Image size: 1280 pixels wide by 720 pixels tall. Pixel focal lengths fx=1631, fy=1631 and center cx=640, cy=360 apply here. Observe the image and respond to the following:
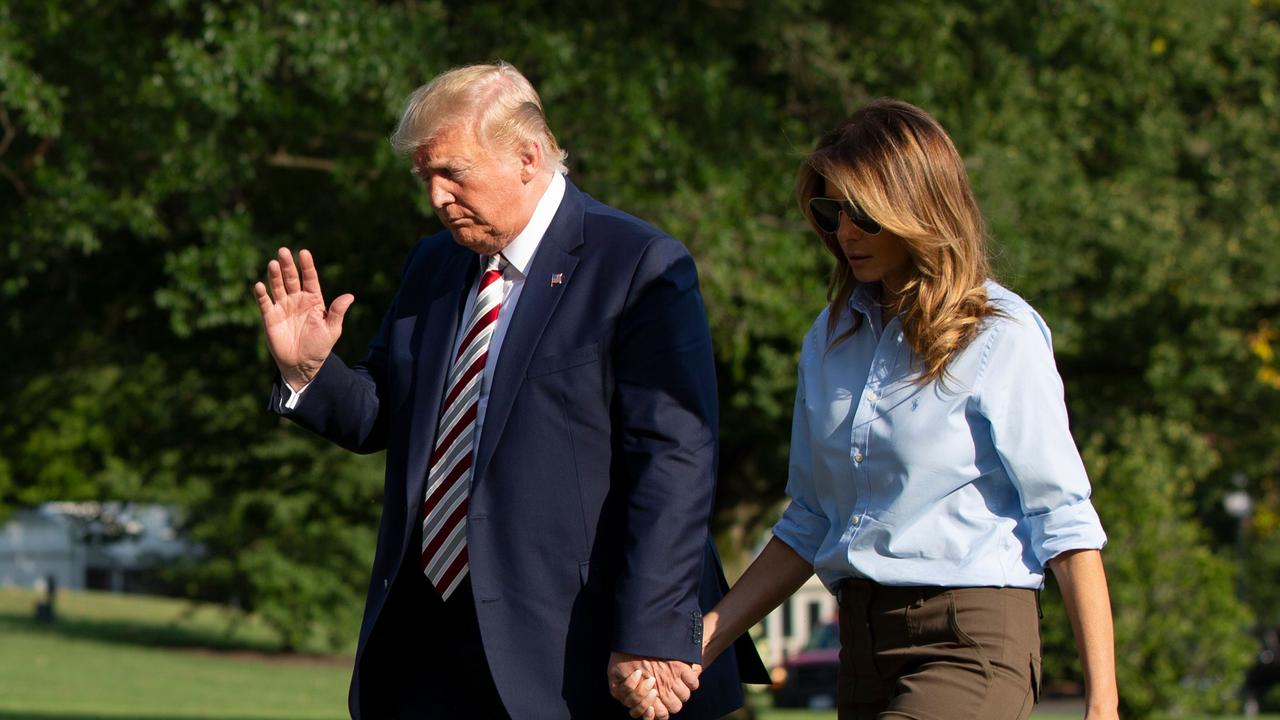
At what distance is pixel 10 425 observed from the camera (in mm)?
13250

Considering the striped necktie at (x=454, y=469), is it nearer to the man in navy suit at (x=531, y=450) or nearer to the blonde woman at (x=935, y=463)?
the man in navy suit at (x=531, y=450)

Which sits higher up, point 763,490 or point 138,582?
point 763,490

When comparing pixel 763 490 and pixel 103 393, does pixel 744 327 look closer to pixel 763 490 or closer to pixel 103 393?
pixel 763 490

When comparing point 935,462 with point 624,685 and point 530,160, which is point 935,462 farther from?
point 530,160

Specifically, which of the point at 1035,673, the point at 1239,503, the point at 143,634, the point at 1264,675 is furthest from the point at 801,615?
the point at 1035,673

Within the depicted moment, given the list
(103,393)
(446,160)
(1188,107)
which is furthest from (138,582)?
(446,160)

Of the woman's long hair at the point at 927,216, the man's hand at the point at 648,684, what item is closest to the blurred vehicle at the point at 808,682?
the man's hand at the point at 648,684

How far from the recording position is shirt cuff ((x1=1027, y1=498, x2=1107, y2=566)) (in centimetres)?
291

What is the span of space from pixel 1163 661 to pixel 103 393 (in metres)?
9.26

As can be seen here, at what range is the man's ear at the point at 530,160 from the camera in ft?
11.5

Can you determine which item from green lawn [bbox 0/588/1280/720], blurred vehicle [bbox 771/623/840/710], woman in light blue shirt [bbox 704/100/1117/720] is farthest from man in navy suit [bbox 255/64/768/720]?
blurred vehicle [bbox 771/623/840/710]

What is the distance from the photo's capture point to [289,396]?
3.65 metres

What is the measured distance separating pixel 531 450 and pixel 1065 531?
1.09m

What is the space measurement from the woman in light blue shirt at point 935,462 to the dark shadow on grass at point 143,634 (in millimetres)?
37700
